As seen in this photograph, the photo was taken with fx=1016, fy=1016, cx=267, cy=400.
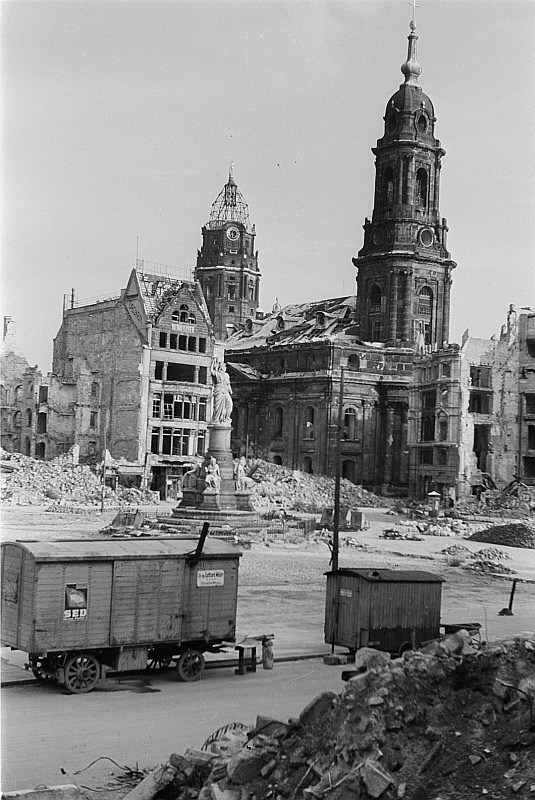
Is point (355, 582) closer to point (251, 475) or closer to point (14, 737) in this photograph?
point (14, 737)

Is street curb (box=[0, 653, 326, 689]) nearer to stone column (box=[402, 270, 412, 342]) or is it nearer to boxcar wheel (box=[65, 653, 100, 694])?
boxcar wheel (box=[65, 653, 100, 694])

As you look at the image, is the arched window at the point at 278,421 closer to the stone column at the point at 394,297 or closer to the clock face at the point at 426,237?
the stone column at the point at 394,297

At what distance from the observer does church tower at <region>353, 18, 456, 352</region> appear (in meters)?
82.2

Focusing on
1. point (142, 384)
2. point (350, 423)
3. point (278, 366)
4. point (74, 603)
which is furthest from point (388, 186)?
point (74, 603)

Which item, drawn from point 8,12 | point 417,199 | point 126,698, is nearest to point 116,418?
point 417,199

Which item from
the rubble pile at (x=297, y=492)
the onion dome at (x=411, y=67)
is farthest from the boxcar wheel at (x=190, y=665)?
the onion dome at (x=411, y=67)

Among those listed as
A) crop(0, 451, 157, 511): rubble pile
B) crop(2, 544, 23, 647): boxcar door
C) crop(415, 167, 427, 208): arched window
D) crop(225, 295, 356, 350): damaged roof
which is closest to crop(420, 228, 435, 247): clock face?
crop(415, 167, 427, 208): arched window

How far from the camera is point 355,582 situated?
1888cm

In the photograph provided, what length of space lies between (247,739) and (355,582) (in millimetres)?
7094

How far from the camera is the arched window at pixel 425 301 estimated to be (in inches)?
3275

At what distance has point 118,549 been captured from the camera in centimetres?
1673

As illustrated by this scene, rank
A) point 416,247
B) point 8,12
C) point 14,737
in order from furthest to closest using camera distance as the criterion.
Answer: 1. point 416,247
2. point 8,12
3. point 14,737

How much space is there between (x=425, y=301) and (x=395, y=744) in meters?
74.8

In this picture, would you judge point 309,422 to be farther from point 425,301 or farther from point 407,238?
point 407,238
